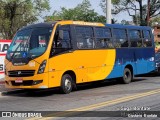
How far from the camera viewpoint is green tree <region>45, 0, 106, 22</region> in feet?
207

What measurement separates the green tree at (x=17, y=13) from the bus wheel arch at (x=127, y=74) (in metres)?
27.7

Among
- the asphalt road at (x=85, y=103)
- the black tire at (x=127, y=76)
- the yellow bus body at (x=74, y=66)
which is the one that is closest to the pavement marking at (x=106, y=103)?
the asphalt road at (x=85, y=103)

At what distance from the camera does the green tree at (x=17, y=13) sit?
4481cm

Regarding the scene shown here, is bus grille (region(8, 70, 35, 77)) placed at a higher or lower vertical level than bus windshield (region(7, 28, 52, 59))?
lower

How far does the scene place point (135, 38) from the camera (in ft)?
62.8

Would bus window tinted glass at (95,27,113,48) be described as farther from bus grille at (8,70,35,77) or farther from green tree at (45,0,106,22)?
green tree at (45,0,106,22)

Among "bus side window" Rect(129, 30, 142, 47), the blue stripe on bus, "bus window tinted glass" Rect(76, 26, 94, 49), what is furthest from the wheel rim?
"bus side window" Rect(129, 30, 142, 47)

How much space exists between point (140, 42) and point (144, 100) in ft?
25.0

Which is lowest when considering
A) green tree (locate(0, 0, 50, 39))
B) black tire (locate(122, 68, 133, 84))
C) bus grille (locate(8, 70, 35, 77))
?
black tire (locate(122, 68, 133, 84))

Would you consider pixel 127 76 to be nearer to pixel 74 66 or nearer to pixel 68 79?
pixel 74 66

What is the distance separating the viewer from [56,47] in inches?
556

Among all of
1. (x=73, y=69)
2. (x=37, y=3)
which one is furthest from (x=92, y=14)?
(x=73, y=69)

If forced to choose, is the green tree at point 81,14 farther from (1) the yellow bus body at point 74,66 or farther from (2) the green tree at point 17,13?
(1) the yellow bus body at point 74,66

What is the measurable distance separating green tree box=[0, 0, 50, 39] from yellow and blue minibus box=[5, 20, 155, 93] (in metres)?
28.0
